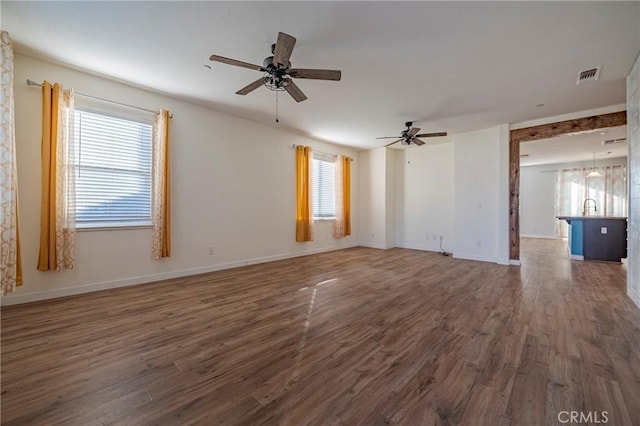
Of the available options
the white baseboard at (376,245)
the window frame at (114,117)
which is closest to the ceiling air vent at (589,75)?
the white baseboard at (376,245)

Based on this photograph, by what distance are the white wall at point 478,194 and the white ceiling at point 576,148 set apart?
1.83 meters

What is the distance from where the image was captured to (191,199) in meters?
4.41

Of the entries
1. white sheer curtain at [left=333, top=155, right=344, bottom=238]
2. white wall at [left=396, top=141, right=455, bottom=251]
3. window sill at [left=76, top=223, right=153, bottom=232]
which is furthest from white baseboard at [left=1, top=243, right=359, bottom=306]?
white wall at [left=396, top=141, right=455, bottom=251]

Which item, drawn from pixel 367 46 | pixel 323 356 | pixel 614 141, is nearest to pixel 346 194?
pixel 367 46

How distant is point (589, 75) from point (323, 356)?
4641mm

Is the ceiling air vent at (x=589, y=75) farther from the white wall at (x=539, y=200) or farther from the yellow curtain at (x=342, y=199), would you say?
the white wall at (x=539, y=200)

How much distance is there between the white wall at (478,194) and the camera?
18.1ft

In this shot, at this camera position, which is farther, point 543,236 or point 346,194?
point 543,236

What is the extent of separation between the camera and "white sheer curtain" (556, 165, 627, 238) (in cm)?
837

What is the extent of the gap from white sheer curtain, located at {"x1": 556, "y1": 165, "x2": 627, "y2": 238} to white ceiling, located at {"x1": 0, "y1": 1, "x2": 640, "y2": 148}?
21.2 feet

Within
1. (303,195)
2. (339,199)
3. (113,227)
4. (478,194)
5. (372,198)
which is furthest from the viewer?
(372,198)

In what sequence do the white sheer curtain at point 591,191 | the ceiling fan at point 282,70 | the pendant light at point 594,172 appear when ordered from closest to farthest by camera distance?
the ceiling fan at point 282,70, the pendant light at point 594,172, the white sheer curtain at point 591,191

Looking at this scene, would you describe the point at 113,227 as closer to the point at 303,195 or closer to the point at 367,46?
the point at 303,195

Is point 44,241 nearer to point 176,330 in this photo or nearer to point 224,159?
point 176,330
